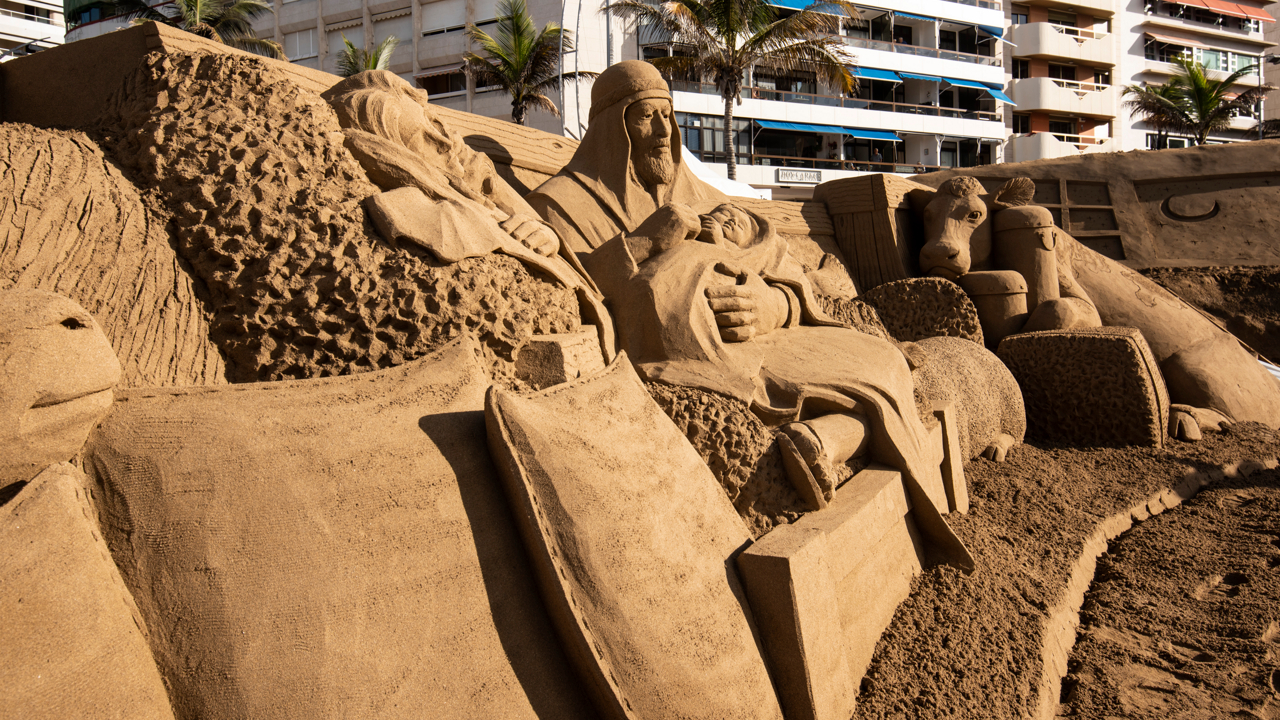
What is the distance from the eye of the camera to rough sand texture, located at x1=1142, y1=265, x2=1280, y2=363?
316 inches

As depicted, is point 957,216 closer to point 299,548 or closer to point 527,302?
point 527,302

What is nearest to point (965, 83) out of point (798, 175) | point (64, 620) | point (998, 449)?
point (798, 175)

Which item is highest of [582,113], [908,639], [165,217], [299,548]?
[582,113]

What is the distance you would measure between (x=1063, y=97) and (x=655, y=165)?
27.4 m

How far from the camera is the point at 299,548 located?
4.50ft

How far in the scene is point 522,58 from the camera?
18719 mm

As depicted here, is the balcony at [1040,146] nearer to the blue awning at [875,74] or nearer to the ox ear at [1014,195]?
the blue awning at [875,74]

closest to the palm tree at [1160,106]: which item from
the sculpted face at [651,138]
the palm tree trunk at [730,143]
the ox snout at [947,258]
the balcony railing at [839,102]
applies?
the balcony railing at [839,102]

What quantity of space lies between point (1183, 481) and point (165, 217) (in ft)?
14.1

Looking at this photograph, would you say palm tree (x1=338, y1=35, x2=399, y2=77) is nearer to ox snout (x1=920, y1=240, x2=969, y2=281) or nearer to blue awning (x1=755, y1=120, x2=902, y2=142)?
blue awning (x1=755, y1=120, x2=902, y2=142)

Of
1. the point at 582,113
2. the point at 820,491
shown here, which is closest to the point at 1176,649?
the point at 820,491

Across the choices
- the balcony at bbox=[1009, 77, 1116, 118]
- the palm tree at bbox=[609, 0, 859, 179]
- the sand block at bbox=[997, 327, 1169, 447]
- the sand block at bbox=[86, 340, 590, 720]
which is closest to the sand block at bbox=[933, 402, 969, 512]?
the sand block at bbox=[997, 327, 1169, 447]

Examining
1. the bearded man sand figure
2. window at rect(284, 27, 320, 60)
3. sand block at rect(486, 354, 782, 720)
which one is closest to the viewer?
sand block at rect(486, 354, 782, 720)

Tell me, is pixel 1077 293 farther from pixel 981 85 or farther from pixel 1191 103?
pixel 1191 103
